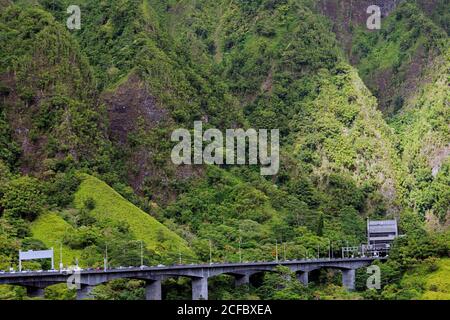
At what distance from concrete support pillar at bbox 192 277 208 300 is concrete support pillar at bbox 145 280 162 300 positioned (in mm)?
5954

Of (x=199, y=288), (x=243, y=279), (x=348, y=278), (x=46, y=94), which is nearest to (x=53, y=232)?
(x=243, y=279)

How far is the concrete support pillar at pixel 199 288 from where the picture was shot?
442ft

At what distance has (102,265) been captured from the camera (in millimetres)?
138500

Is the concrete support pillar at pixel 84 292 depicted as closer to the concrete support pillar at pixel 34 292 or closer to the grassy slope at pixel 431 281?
the concrete support pillar at pixel 34 292

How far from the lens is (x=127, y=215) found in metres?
165

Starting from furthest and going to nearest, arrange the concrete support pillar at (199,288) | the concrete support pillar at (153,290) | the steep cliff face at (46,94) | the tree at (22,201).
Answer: the steep cliff face at (46,94) → the tree at (22,201) → the concrete support pillar at (199,288) → the concrete support pillar at (153,290)

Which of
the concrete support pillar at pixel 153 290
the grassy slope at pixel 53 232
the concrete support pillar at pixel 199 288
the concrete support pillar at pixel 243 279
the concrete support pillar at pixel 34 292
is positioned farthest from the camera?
the grassy slope at pixel 53 232

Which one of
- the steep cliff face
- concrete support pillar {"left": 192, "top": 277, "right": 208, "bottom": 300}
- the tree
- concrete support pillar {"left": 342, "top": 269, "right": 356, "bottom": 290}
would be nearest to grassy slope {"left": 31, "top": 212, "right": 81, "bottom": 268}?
the tree

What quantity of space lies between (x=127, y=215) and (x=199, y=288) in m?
32.5

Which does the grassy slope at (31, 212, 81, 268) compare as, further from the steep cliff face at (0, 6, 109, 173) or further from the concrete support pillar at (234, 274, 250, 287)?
the concrete support pillar at (234, 274, 250, 287)

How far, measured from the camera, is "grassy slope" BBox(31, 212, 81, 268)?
474 ft

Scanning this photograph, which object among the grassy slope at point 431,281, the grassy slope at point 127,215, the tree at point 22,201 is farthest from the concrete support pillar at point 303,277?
the tree at point 22,201

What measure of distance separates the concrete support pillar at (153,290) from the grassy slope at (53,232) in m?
14.2
